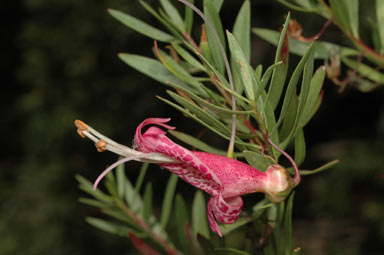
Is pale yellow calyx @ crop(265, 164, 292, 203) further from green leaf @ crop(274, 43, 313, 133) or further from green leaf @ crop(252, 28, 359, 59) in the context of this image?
green leaf @ crop(252, 28, 359, 59)

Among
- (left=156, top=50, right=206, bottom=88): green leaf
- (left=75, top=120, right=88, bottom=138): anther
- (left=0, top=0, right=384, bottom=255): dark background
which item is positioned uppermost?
(left=156, top=50, right=206, bottom=88): green leaf

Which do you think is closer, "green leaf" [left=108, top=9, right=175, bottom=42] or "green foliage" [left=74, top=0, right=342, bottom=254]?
"green foliage" [left=74, top=0, right=342, bottom=254]

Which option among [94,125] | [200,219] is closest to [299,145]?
[200,219]

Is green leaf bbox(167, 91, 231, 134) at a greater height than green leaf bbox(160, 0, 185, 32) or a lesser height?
lesser

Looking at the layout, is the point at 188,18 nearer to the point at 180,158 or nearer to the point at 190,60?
the point at 190,60

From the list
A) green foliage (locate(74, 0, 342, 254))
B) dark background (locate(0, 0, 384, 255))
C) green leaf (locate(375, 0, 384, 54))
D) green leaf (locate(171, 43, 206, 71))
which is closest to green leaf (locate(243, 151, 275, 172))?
green foliage (locate(74, 0, 342, 254))

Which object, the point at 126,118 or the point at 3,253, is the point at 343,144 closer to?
the point at 126,118

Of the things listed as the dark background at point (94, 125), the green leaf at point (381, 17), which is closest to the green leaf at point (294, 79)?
the green leaf at point (381, 17)
